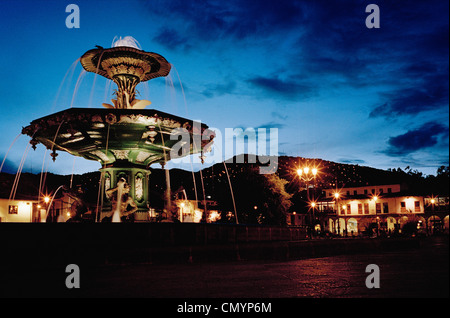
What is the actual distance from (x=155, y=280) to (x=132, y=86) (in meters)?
9.41

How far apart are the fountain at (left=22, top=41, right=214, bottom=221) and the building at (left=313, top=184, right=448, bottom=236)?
47478 millimetres

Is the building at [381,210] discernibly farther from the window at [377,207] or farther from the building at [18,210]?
the building at [18,210]

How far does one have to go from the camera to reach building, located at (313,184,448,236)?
2399 inches

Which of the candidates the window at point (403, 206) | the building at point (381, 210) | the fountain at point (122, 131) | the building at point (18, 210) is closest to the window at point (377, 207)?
the building at point (381, 210)

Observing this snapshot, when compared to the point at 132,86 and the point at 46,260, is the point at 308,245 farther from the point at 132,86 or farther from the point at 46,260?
the point at 132,86

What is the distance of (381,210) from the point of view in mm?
68125

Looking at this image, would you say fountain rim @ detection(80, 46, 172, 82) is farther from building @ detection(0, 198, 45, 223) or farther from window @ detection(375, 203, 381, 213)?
window @ detection(375, 203, 381, 213)

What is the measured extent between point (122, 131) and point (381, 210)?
209 ft

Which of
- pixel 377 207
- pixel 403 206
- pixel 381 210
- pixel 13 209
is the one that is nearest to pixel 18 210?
pixel 13 209

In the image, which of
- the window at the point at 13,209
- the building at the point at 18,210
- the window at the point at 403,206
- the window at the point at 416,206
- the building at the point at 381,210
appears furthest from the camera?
the window at the point at 403,206

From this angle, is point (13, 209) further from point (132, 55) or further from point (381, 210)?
point (381, 210)

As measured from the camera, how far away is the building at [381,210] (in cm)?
6094

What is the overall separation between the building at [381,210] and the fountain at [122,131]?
4748 cm

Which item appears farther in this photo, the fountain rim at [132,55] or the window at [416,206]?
the window at [416,206]
